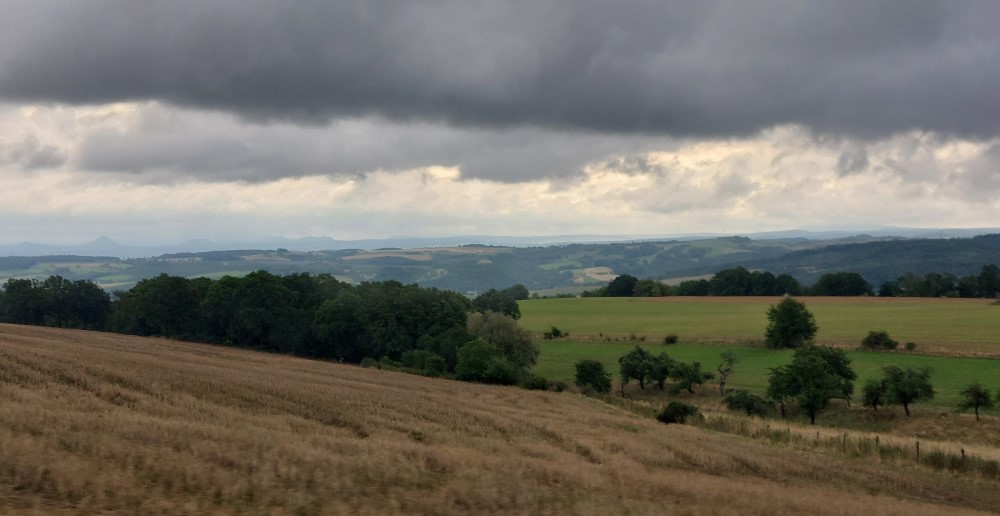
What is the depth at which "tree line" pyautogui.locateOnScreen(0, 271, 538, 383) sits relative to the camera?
7244 centimetres

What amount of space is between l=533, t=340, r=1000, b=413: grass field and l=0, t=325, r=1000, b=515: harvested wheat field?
35.0 m

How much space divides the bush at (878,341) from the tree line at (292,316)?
122ft

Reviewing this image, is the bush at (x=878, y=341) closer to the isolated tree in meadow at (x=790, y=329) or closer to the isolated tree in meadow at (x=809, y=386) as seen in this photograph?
the isolated tree in meadow at (x=790, y=329)

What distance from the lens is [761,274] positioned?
157 metres

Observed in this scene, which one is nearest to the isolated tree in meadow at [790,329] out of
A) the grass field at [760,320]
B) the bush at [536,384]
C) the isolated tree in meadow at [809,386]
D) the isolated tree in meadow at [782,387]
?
the grass field at [760,320]

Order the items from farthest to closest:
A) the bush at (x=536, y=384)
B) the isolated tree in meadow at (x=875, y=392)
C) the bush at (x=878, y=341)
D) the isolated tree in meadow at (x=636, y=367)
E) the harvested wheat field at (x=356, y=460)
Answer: the bush at (x=878, y=341)
the isolated tree in meadow at (x=636, y=367)
the bush at (x=536, y=384)
the isolated tree in meadow at (x=875, y=392)
the harvested wheat field at (x=356, y=460)

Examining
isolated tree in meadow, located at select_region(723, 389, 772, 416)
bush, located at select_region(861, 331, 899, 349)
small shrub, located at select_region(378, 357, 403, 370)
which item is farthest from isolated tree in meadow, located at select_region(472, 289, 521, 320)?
isolated tree in meadow, located at select_region(723, 389, 772, 416)

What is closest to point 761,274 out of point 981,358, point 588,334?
point 588,334

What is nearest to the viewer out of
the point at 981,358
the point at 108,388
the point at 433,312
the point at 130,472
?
the point at 130,472

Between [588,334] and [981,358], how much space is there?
151 feet

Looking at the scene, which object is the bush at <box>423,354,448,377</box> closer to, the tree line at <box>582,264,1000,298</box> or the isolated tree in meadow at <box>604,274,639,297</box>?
the tree line at <box>582,264,1000,298</box>

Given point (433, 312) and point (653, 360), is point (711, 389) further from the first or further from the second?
point (433, 312)

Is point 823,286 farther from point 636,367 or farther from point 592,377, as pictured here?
point 592,377

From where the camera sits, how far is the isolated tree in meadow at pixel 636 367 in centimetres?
6494
